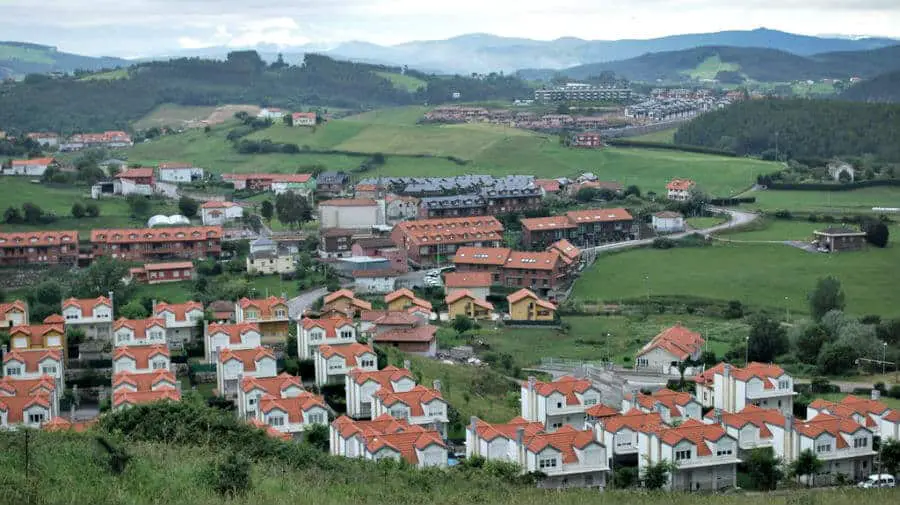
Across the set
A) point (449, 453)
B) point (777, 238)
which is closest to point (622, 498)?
point (449, 453)

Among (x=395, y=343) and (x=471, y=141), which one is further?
(x=471, y=141)

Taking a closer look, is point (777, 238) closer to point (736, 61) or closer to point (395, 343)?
point (395, 343)

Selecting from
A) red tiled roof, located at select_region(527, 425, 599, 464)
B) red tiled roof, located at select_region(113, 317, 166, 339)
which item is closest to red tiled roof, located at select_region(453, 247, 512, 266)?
red tiled roof, located at select_region(113, 317, 166, 339)

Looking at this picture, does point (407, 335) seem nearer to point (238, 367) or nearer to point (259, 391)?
point (238, 367)

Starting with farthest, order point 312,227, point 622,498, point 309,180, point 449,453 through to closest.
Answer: point 309,180, point 312,227, point 449,453, point 622,498

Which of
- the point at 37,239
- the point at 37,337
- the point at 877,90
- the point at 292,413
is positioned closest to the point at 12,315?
the point at 37,337

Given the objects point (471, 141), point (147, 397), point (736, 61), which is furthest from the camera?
point (736, 61)
